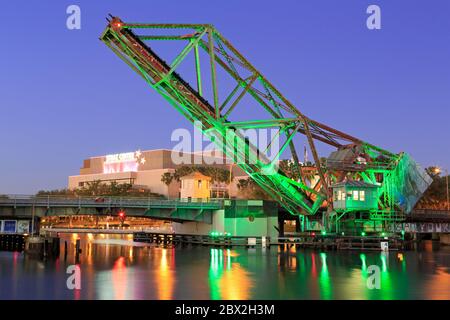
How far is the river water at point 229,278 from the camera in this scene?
2605 centimetres

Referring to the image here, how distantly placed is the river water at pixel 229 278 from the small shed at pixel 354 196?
11.7 meters

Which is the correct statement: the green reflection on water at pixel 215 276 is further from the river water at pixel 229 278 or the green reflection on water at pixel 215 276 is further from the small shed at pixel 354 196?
the small shed at pixel 354 196

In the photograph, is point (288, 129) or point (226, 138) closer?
point (226, 138)

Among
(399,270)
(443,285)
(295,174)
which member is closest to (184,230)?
(295,174)

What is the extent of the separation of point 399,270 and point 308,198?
22145mm

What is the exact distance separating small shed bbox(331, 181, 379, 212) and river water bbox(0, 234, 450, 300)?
11.7 m

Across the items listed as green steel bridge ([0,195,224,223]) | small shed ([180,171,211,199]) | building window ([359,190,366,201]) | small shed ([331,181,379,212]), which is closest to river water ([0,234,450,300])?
green steel bridge ([0,195,224,223])

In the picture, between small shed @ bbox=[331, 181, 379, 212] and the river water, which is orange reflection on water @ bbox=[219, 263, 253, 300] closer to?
the river water

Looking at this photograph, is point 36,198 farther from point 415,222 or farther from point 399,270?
point 415,222

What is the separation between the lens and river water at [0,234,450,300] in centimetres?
2605

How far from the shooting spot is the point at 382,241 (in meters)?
55.2

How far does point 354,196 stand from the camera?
58.5 metres

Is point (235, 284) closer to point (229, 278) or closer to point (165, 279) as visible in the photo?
point (229, 278)
